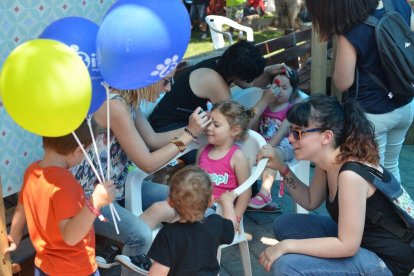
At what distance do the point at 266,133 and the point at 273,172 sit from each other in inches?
16.4

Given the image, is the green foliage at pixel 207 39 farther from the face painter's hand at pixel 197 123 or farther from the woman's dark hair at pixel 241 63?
the face painter's hand at pixel 197 123

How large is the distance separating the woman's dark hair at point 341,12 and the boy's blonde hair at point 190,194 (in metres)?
1.18

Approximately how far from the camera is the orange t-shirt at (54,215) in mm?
2068

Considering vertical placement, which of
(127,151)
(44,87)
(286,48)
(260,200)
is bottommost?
(260,200)

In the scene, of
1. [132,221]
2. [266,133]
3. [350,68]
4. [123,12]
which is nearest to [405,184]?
[266,133]

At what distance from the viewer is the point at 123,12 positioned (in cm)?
216

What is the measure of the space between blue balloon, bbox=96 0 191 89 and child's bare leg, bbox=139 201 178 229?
2.48ft

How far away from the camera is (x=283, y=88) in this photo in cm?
381

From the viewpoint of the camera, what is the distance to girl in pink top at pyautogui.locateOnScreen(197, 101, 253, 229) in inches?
120

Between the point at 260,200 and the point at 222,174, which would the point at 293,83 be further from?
the point at 222,174

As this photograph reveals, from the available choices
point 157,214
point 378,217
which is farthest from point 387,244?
point 157,214

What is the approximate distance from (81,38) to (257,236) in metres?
2.00

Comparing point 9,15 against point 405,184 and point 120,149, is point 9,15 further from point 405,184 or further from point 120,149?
point 405,184

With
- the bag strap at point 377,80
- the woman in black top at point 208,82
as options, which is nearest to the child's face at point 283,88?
the woman in black top at point 208,82
